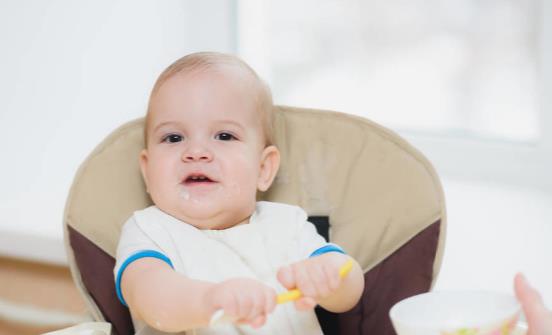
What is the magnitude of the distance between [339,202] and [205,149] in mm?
223

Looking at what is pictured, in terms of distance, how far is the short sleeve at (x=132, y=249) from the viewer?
1027 mm

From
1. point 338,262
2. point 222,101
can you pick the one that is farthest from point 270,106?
point 338,262

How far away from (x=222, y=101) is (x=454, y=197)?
0.65m

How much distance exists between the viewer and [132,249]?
104 centimetres

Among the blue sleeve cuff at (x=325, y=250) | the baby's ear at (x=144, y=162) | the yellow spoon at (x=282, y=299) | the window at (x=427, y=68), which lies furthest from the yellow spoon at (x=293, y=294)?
the window at (x=427, y=68)

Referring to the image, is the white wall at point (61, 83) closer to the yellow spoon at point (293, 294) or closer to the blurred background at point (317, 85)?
the blurred background at point (317, 85)

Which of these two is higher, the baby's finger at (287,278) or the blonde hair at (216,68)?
the blonde hair at (216,68)

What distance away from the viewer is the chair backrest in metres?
1.13

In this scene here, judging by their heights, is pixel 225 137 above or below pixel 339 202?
above

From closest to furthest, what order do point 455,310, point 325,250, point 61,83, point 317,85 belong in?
point 455,310, point 325,250, point 61,83, point 317,85


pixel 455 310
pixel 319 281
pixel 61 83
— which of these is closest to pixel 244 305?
pixel 319 281

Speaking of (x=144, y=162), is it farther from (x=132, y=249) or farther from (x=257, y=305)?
(x=257, y=305)

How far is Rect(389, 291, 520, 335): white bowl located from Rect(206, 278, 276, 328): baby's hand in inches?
5.4

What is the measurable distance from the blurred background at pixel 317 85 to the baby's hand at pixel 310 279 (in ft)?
2.04
